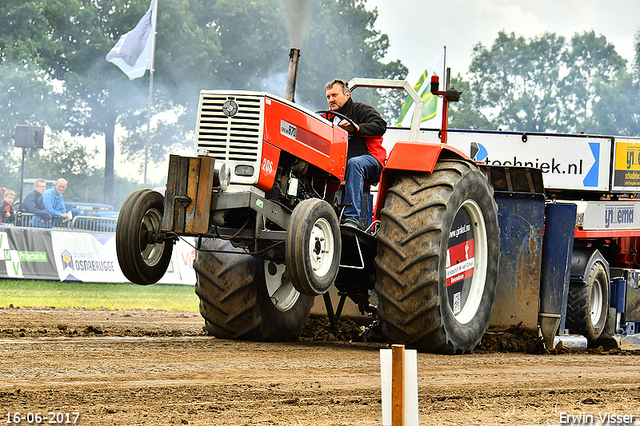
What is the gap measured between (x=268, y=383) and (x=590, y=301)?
6.22 metres

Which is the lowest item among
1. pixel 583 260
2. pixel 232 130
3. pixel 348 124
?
pixel 583 260

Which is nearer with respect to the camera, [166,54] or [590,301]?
[590,301]

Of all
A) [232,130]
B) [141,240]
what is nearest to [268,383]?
[141,240]

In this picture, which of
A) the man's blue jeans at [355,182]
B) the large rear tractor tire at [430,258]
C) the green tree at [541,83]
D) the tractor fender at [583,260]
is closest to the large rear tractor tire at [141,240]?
the man's blue jeans at [355,182]

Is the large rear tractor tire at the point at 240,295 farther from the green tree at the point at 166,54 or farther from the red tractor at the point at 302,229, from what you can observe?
the green tree at the point at 166,54

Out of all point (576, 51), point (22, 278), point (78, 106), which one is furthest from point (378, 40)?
point (22, 278)

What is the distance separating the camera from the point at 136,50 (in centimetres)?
2717

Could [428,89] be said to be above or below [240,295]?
above

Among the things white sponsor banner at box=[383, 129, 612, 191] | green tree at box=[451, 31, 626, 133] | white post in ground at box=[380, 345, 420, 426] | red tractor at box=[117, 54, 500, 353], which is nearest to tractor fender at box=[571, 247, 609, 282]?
white sponsor banner at box=[383, 129, 612, 191]

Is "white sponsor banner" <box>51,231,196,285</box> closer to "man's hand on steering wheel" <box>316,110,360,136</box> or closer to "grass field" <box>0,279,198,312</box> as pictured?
"grass field" <box>0,279,198,312</box>

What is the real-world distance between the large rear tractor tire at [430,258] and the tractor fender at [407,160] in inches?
3.6

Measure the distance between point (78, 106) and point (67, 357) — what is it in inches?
1225

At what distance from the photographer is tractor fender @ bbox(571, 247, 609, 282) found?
9953 millimetres

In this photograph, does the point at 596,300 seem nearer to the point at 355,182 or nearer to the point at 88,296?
the point at 355,182
